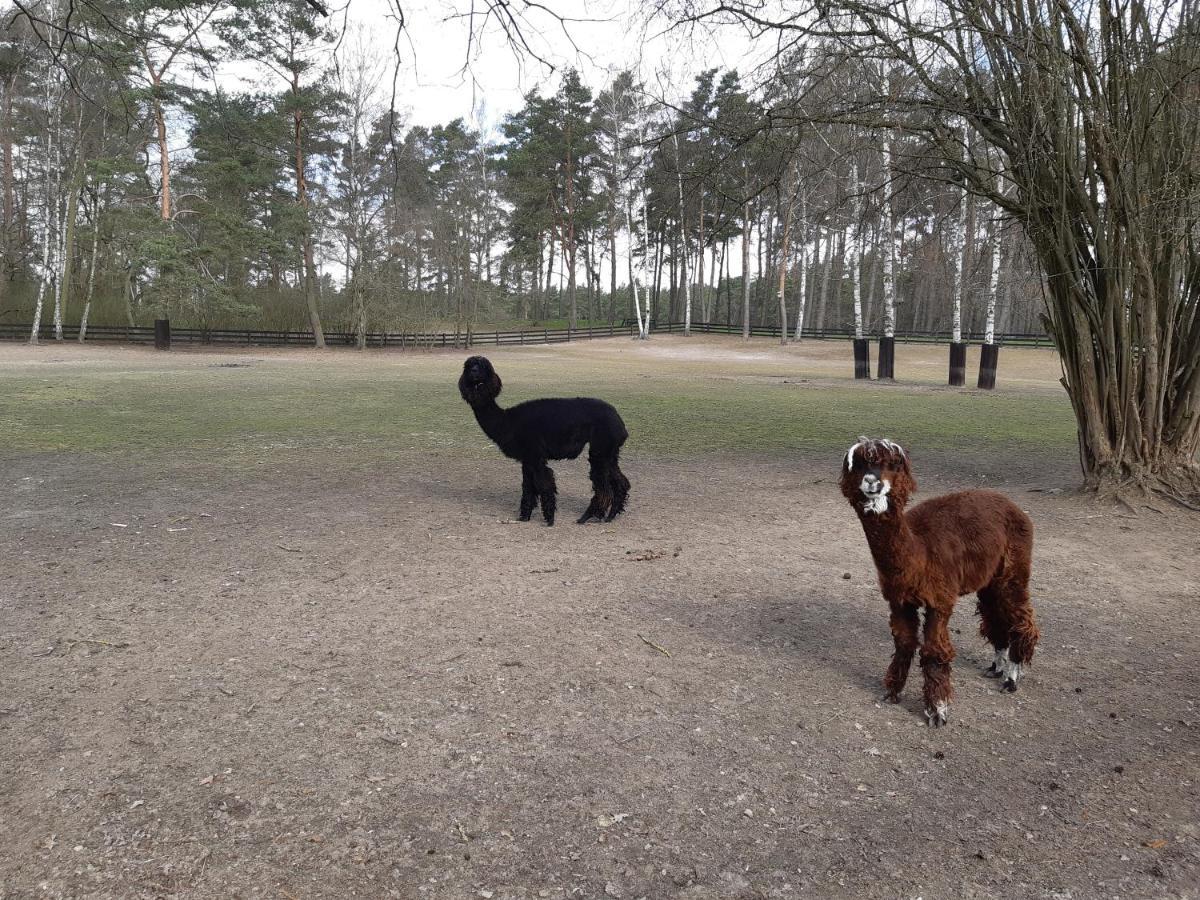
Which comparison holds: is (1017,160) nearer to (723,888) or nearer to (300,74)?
(723,888)

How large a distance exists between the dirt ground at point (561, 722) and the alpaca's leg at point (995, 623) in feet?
0.57

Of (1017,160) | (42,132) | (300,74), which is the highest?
(300,74)

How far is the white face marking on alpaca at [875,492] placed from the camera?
10.5 ft

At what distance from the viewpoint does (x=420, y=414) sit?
49.2 feet

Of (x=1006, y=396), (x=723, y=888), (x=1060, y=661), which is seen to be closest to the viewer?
(x=723, y=888)

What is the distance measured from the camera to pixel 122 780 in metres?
2.94

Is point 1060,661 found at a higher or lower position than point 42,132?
lower

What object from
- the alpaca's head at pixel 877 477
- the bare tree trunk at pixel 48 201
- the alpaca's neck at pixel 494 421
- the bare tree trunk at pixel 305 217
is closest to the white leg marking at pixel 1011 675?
the alpaca's head at pixel 877 477

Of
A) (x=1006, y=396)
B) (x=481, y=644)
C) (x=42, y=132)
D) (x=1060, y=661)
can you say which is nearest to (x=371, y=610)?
(x=481, y=644)

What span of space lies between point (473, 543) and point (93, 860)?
158 inches

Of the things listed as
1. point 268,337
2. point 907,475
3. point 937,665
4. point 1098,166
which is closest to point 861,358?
point 1098,166

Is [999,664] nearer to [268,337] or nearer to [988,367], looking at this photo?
[988,367]

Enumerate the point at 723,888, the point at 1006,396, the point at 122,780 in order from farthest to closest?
the point at 1006,396, the point at 122,780, the point at 723,888

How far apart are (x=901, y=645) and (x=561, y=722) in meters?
1.63
